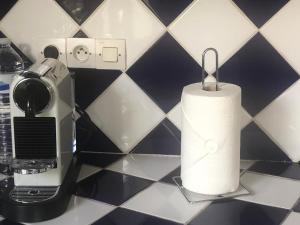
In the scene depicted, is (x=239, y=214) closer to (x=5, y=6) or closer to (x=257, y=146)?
(x=257, y=146)

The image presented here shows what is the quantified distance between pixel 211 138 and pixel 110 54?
0.39 metres

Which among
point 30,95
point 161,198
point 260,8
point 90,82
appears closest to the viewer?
point 30,95

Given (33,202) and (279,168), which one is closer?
(33,202)

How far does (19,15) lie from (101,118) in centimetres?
34

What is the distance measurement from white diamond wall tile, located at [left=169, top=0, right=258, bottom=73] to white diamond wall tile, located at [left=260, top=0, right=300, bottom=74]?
4 centimetres

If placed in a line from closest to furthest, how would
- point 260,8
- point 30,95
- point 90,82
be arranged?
point 30,95, point 260,8, point 90,82

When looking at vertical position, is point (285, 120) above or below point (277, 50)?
below

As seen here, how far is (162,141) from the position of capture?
1.31 metres

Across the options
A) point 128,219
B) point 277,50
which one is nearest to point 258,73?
point 277,50

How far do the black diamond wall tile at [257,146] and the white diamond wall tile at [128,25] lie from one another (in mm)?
338

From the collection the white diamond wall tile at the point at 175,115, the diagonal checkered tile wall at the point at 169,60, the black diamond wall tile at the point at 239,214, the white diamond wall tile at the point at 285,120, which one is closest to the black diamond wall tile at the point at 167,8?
the diagonal checkered tile wall at the point at 169,60

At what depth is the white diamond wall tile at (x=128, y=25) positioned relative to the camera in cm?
123

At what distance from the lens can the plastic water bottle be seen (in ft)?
3.66

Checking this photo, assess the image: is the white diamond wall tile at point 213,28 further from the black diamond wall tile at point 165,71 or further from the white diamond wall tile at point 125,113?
the white diamond wall tile at point 125,113
